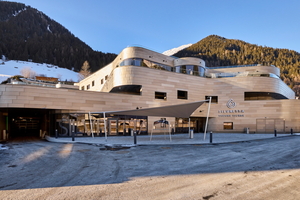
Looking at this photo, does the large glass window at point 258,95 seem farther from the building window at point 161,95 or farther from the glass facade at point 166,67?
the building window at point 161,95

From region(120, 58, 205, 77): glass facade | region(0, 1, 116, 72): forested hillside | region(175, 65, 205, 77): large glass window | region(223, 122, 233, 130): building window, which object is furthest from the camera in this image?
region(0, 1, 116, 72): forested hillside

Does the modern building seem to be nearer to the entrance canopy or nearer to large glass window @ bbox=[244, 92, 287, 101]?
large glass window @ bbox=[244, 92, 287, 101]

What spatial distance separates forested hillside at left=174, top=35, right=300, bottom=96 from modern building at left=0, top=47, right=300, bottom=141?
341 feet

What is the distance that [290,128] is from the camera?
2822 cm

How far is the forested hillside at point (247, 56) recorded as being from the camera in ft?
423

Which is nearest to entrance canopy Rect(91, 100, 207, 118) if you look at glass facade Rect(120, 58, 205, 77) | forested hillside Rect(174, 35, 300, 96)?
glass facade Rect(120, 58, 205, 77)

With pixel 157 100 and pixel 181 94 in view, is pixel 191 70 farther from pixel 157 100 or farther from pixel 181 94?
pixel 157 100

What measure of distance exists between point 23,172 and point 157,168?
4.95m

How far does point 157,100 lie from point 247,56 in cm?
14675

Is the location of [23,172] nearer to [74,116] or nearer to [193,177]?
[193,177]

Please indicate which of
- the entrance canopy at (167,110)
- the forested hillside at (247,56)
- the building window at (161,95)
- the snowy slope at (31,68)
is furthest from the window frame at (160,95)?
the forested hillside at (247,56)

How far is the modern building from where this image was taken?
21.8m

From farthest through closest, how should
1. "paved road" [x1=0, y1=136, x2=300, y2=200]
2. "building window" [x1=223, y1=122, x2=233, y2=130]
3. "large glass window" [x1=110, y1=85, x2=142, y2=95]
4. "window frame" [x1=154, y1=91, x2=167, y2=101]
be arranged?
"building window" [x1=223, y1=122, x2=233, y2=130] → "window frame" [x1=154, y1=91, x2=167, y2=101] → "large glass window" [x1=110, y1=85, x2=142, y2=95] → "paved road" [x1=0, y1=136, x2=300, y2=200]

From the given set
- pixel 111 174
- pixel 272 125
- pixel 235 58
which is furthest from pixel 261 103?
pixel 235 58
